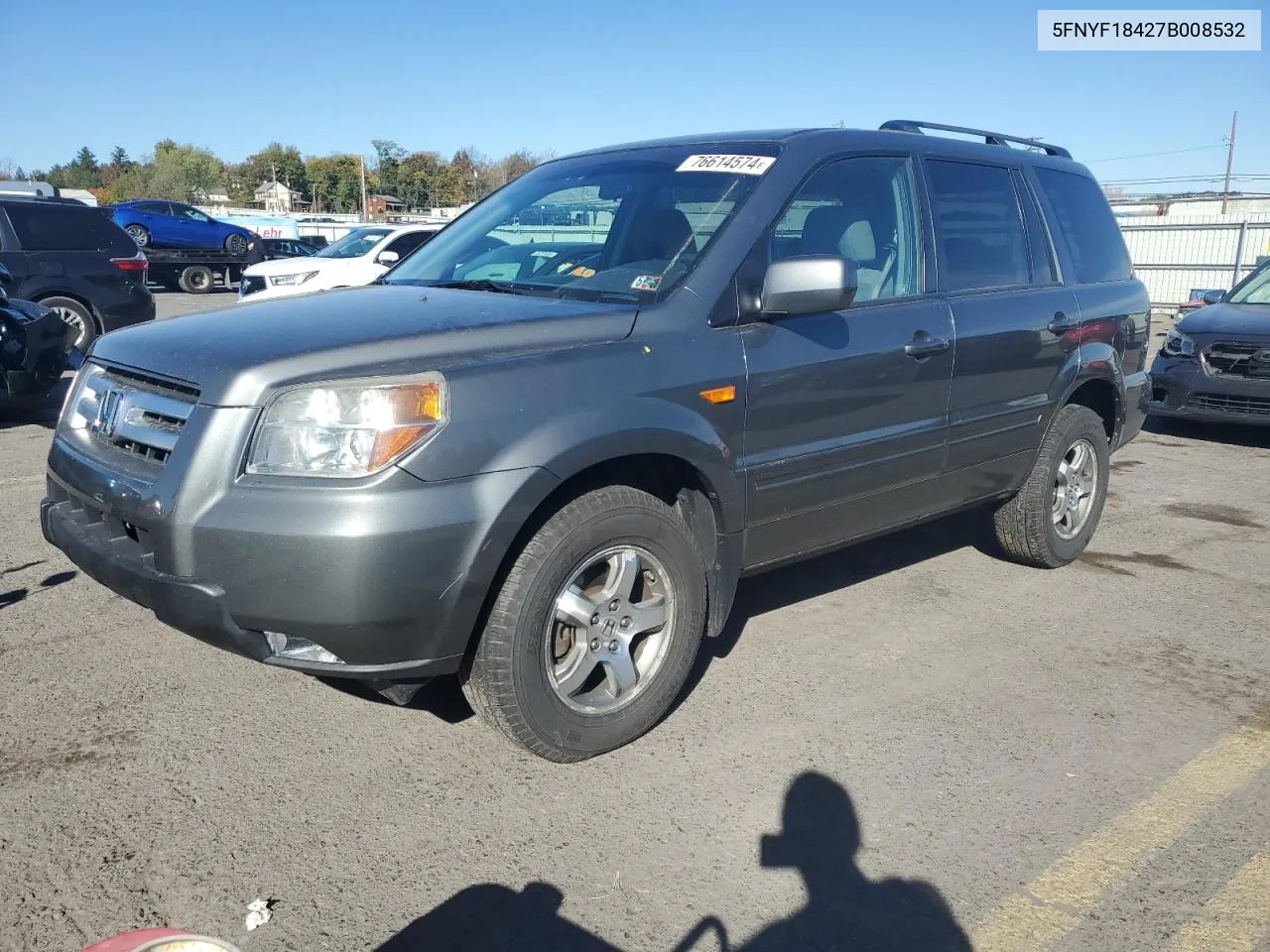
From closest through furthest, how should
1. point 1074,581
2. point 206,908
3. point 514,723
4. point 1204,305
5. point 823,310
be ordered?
1. point 206,908
2. point 514,723
3. point 823,310
4. point 1074,581
5. point 1204,305

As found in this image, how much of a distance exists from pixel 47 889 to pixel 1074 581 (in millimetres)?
4467

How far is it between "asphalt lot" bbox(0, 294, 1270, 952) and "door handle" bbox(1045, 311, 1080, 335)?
4.23 ft

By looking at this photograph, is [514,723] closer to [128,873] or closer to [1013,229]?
[128,873]

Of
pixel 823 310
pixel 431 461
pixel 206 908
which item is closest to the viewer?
pixel 206 908

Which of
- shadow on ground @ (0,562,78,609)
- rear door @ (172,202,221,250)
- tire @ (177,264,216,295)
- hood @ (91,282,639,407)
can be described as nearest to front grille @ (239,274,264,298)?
shadow on ground @ (0,562,78,609)

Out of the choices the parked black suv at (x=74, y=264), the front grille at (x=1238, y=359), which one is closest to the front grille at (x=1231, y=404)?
the front grille at (x=1238, y=359)

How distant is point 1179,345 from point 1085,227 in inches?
173

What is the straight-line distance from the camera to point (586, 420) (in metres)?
3.05

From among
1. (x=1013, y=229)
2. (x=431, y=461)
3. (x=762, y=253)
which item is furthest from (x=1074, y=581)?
(x=431, y=461)

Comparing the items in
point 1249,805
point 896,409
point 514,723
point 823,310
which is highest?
point 823,310

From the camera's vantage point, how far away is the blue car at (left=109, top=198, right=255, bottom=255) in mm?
24953

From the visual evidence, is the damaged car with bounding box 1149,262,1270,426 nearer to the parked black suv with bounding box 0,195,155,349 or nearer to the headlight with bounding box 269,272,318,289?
the headlight with bounding box 269,272,318,289

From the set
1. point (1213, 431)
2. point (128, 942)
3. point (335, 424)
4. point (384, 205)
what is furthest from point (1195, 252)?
point (384, 205)

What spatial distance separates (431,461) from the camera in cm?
277
